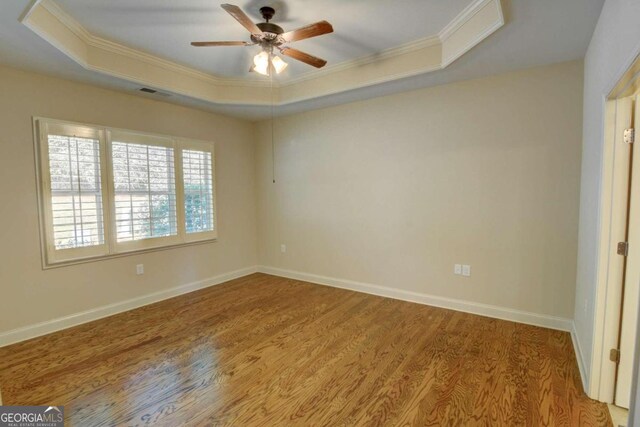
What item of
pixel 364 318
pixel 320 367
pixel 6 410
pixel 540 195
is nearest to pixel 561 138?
pixel 540 195

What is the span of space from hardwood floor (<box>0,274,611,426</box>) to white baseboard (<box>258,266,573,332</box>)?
0.11 meters

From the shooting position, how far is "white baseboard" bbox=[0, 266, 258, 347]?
2.91 meters

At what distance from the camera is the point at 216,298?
158 inches

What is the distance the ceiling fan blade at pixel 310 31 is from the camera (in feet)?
6.98

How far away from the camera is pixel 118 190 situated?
3537 mm

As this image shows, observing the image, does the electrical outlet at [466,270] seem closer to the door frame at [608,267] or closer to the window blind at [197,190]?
the door frame at [608,267]

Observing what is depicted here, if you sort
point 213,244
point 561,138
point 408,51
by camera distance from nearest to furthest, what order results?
point 561,138, point 408,51, point 213,244

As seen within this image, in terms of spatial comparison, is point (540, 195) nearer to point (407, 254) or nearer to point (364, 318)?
point (407, 254)

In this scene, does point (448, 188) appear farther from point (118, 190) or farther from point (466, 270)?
point (118, 190)

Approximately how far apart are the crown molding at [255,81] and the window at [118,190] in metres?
0.74

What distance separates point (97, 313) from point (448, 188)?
413cm

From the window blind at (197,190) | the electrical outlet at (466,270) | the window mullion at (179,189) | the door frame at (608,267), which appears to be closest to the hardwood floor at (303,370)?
the door frame at (608,267)

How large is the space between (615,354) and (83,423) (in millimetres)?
3253

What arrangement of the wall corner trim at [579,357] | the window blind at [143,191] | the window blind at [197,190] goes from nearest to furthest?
the wall corner trim at [579,357], the window blind at [143,191], the window blind at [197,190]
